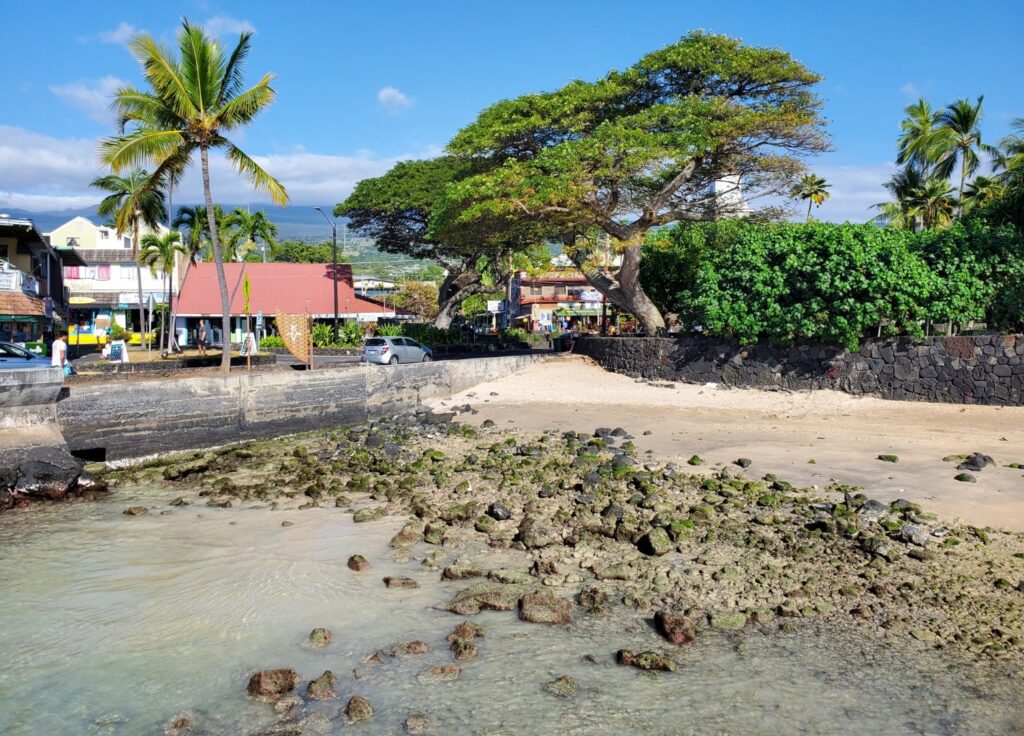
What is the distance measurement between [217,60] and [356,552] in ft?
54.8

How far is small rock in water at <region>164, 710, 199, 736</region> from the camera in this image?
5.77 meters

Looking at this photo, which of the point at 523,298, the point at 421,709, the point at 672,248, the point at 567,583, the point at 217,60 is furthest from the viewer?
the point at 523,298

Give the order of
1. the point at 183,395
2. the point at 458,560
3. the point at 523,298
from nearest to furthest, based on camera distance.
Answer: the point at 458,560
the point at 183,395
the point at 523,298

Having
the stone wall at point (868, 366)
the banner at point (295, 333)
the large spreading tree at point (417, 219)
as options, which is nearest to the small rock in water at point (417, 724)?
the stone wall at point (868, 366)

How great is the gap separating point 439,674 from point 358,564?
2.83 m

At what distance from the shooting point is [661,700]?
6.02 m

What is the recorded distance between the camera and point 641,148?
21.6m

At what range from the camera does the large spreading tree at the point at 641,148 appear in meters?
22.1

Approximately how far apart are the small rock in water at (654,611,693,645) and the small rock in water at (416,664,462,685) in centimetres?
195

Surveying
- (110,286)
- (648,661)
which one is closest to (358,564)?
(648,661)

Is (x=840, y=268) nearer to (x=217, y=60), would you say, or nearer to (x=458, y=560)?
(x=458, y=560)

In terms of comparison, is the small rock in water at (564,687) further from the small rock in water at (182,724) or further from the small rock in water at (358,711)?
the small rock in water at (182,724)

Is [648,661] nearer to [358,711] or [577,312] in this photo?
[358,711]

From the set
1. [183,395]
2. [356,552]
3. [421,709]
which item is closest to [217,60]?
[183,395]
